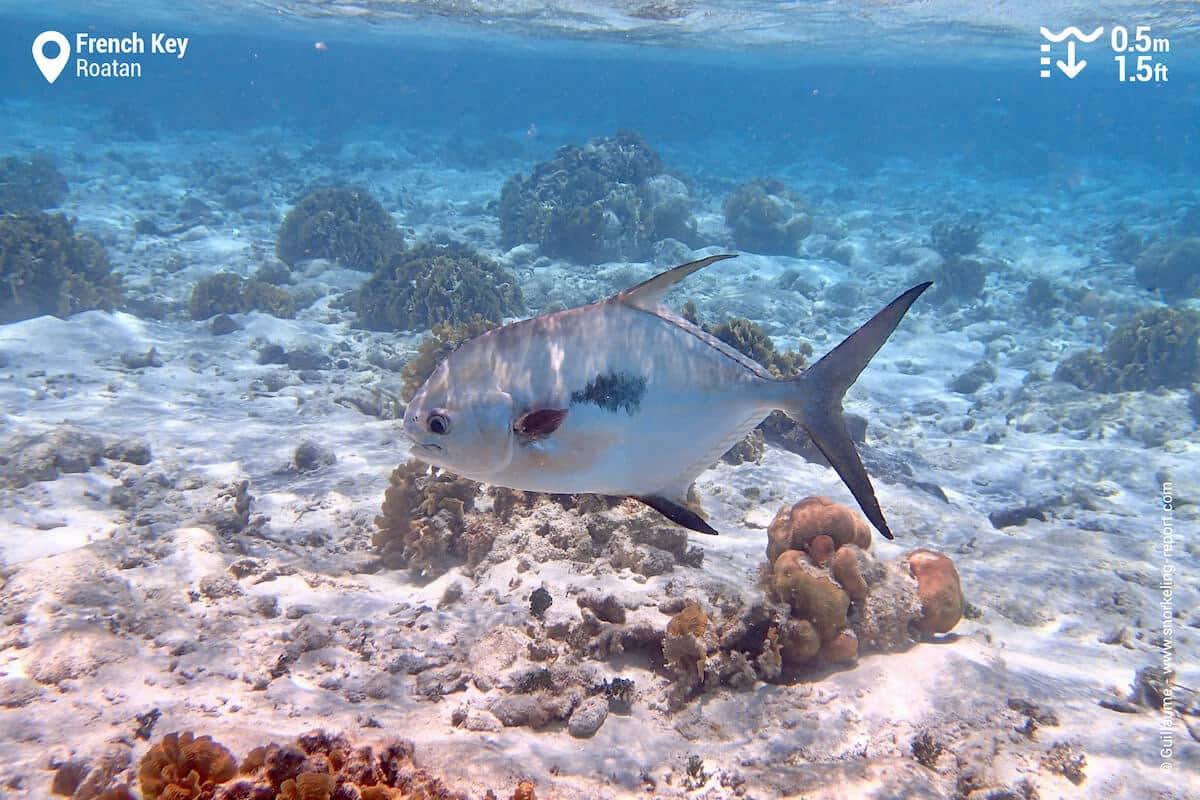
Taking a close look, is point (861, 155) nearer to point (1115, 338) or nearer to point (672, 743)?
point (1115, 338)

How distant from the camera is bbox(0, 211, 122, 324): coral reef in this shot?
1145 cm

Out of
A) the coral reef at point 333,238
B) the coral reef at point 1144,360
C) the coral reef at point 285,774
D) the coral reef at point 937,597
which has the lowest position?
the coral reef at point 1144,360

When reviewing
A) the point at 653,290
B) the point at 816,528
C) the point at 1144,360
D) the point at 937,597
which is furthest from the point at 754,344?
the point at 1144,360

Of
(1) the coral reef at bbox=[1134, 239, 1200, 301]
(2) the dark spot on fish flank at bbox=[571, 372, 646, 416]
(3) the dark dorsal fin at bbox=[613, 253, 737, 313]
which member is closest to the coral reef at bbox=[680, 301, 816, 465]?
(3) the dark dorsal fin at bbox=[613, 253, 737, 313]

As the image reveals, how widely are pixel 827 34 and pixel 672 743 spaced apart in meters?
42.2

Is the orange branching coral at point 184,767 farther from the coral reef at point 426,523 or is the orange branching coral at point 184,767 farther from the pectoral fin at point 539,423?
the coral reef at point 426,523

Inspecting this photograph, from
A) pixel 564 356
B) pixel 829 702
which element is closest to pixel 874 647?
→ pixel 829 702

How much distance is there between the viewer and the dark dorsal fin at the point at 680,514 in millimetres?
2098

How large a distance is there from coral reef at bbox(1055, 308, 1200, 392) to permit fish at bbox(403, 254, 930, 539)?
527 inches

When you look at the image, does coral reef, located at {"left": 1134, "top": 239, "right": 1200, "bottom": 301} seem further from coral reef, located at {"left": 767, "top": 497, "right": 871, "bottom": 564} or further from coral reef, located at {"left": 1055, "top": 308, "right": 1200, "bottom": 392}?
coral reef, located at {"left": 767, "top": 497, "right": 871, "bottom": 564}

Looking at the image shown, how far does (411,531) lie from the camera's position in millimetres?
5109

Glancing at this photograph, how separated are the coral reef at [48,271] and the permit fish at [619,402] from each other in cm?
1347

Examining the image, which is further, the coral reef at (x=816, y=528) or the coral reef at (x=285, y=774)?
the coral reef at (x=816, y=528)

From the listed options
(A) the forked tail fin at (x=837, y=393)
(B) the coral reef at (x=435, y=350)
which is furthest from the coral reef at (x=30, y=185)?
(A) the forked tail fin at (x=837, y=393)
